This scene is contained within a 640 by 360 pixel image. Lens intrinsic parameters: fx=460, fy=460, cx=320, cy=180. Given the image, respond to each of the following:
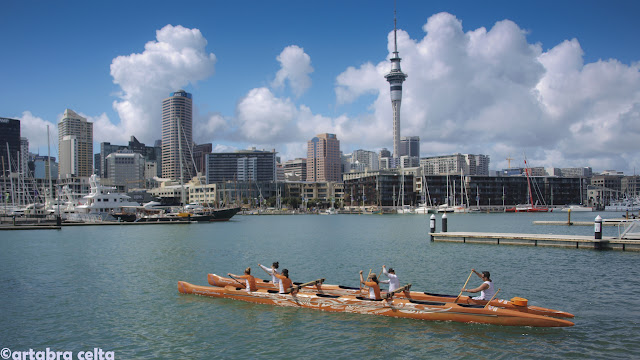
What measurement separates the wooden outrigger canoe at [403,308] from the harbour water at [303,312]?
306mm

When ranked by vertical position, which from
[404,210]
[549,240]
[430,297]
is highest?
[549,240]

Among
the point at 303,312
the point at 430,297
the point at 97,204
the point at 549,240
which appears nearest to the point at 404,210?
the point at 97,204

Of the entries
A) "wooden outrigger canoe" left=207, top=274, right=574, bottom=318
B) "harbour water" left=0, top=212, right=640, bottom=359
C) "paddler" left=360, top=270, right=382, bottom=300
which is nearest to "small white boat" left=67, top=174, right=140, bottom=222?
"harbour water" left=0, top=212, right=640, bottom=359

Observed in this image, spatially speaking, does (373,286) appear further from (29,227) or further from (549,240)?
(29,227)

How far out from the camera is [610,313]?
66.0 feet

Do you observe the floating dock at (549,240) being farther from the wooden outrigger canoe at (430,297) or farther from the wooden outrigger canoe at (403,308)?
the wooden outrigger canoe at (403,308)

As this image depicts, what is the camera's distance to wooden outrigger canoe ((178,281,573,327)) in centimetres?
1855

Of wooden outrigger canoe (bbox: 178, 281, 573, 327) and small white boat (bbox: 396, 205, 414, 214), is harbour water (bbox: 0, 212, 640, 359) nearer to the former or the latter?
wooden outrigger canoe (bbox: 178, 281, 573, 327)

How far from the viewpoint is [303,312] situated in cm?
2177

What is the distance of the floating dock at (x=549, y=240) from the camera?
37188 millimetres

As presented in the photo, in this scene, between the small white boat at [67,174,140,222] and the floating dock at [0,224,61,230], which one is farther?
the small white boat at [67,174,140,222]

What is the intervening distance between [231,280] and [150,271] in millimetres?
10263

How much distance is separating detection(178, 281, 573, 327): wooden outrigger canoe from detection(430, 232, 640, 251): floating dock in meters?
23.8

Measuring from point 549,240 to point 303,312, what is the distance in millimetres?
28990
